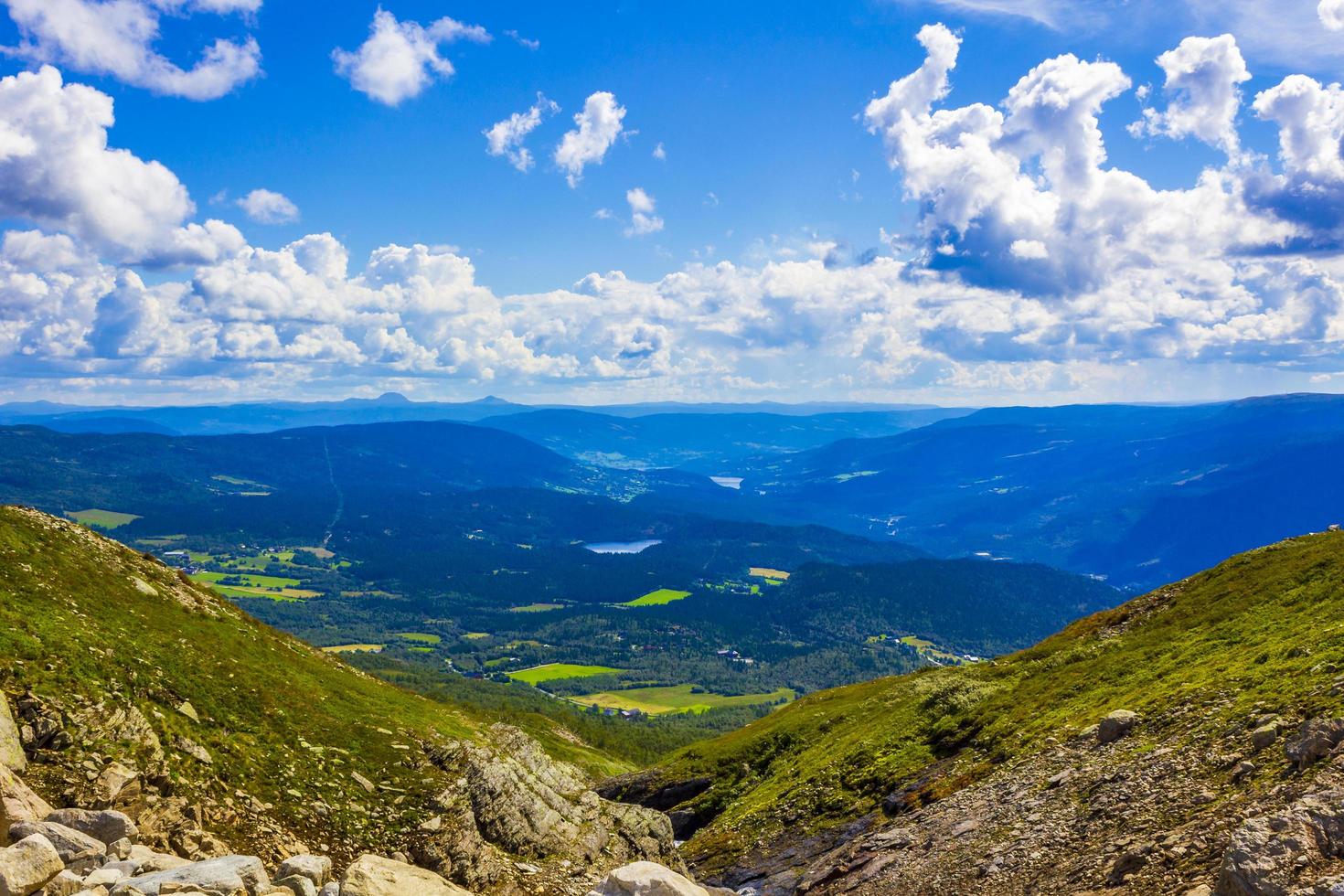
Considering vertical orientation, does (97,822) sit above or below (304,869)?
above

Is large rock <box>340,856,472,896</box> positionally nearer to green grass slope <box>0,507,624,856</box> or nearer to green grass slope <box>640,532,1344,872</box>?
green grass slope <box>0,507,624,856</box>

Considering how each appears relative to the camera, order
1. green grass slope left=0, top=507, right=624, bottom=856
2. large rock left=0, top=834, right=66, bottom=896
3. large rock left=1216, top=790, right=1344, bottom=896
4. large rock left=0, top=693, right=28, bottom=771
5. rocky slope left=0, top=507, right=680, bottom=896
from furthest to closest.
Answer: green grass slope left=0, top=507, right=624, bottom=856 < rocky slope left=0, top=507, right=680, bottom=896 < large rock left=0, top=693, right=28, bottom=771 < large rock left=1216, top=790, right=1344, bottom=896 < large rock left=0, top=834, right=66, bottom=896

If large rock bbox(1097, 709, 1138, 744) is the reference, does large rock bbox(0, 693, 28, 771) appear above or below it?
above

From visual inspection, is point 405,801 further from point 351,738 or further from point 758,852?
point 758,852

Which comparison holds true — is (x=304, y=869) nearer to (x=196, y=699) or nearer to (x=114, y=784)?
(x=114, y=784)

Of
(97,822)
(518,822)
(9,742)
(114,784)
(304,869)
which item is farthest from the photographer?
(518,822)

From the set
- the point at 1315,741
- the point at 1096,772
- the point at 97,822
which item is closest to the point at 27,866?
the point at 97,822

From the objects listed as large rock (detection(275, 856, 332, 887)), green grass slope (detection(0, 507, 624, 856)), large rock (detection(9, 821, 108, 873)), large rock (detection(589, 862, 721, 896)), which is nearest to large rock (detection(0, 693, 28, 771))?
green grass slope (detection(0, 507, 624, 856))
